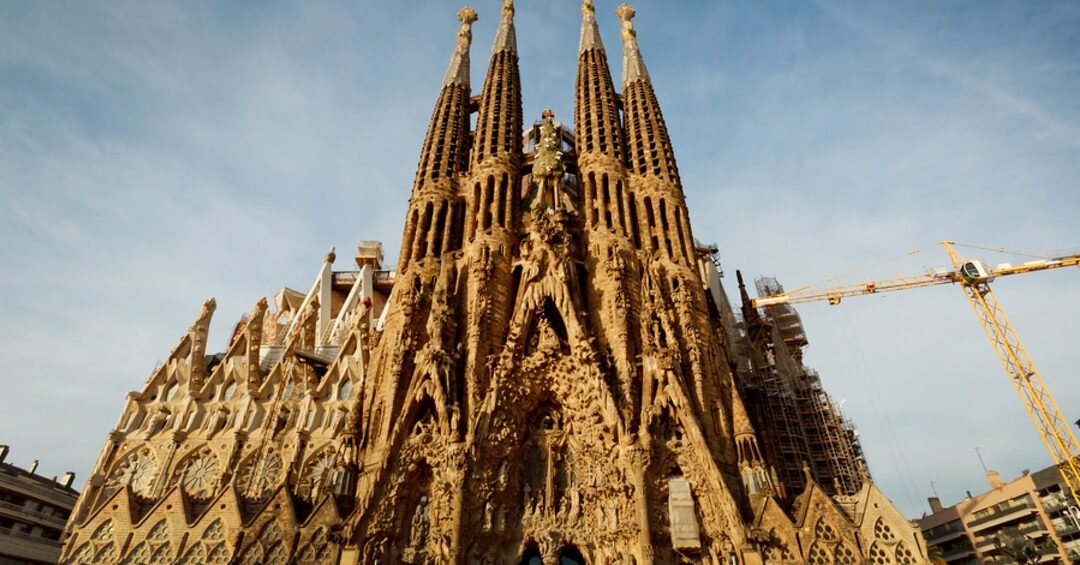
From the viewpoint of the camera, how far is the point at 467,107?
34.1 m

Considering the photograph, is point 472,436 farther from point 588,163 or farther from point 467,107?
point 467,107

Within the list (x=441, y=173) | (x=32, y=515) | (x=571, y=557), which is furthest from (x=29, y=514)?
(x=571, y=557)

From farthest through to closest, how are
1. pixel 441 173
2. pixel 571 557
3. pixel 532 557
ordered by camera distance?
pixel 441 173
pixel 532 557
pixel 571 557

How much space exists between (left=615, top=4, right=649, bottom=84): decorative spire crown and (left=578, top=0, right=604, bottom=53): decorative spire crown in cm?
163

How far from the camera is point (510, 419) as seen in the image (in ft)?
68.6

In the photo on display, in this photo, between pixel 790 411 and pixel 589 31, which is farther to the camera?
pixel 589 31

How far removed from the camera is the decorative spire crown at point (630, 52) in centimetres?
3544

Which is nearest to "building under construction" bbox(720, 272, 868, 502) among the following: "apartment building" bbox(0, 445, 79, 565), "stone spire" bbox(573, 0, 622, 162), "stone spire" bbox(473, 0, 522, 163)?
"stone spire" bbox(573, 0, 622, 162)

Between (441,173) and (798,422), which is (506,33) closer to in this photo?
(441,173)

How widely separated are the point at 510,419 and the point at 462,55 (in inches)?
980

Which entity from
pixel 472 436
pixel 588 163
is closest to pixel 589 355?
pixel 472 436

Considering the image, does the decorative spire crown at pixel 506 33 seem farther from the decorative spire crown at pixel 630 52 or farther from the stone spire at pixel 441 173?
the decorative spire crown at pixel 630 52

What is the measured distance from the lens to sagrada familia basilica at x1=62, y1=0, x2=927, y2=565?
720 inches

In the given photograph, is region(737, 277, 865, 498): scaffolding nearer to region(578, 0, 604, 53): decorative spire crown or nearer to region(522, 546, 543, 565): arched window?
region(522, 546, 543, 565): arched window
